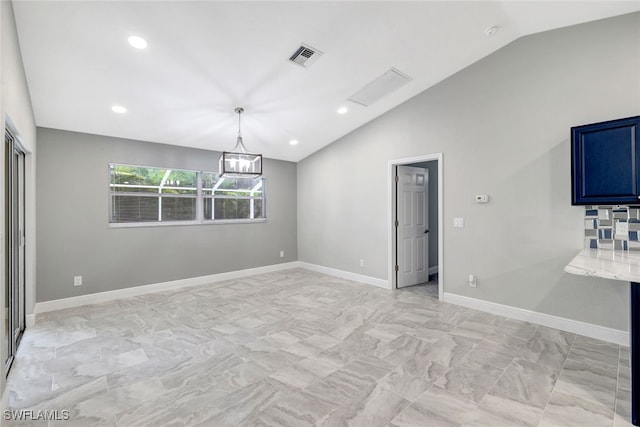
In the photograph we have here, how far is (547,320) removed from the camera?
353cm

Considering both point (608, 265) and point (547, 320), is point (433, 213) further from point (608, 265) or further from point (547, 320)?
point (608, 265)

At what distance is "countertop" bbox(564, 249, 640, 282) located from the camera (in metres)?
1.90

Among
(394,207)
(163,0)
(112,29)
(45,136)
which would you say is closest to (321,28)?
(163,0)

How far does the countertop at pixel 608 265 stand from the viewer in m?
1.90

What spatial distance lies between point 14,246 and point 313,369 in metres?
3.20

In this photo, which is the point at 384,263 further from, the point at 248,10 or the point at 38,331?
the point at 38,331

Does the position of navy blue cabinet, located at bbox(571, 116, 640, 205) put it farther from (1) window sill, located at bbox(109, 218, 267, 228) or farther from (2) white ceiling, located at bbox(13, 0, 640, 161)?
(1) window sill, located at bbox(109, 218, 267, 228)

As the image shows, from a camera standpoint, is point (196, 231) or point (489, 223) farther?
point (196, 231)

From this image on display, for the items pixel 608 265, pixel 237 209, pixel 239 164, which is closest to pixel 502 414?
pixel 608 265

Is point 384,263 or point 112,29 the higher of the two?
point 112,29

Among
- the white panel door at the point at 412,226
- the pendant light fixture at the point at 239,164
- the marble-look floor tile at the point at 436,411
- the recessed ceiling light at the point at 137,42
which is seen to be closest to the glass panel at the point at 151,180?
the pendant light fixture at the point at 239,164

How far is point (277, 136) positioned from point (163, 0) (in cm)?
313

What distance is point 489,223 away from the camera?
4043 mm

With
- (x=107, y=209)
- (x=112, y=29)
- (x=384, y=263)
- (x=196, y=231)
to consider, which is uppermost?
(x=112, y=29)
